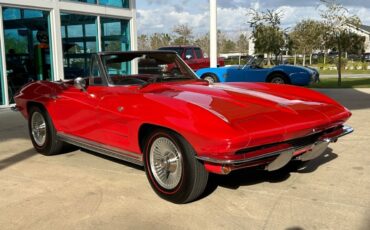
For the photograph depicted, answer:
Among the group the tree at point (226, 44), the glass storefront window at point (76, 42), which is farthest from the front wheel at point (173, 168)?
the tree at point (226, 44)

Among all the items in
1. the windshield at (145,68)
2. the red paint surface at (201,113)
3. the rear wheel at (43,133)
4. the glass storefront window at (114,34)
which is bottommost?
the rear wheel at (43,133)

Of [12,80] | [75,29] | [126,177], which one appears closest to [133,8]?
[75,29]

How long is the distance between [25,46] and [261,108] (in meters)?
9.34

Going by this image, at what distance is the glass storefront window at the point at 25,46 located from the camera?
11.0 m

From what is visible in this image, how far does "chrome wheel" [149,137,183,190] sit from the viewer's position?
3.87 metres

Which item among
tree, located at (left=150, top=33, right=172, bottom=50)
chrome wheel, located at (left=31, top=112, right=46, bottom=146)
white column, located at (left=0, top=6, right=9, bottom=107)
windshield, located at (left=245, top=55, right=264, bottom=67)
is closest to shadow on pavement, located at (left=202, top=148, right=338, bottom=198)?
chrome wheel, located at (left=31, top=112, right=46, bottom=146)

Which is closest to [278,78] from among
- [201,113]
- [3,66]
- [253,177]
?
[3,66]

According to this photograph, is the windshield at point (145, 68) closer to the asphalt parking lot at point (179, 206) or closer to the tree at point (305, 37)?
the asphalt parking lot at point (179, 206)

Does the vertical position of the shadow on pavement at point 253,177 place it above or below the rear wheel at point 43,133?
below

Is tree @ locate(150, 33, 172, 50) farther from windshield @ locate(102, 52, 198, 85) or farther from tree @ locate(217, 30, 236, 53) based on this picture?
windshield @ locate(102, 52, 198, 85)

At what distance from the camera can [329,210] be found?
3711 millimetres

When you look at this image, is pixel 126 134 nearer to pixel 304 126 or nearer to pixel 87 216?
pixel 87 216

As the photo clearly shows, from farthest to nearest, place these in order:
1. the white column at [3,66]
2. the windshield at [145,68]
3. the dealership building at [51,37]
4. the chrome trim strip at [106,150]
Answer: the dealership building at [51,37] < the white column at [3,66] < the windshield at [145,68] < the chrome trim strip at [106,150]

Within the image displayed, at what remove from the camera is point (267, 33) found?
20859mm
